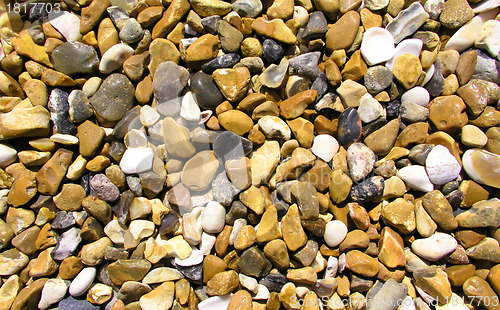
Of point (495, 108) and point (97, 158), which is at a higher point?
point (495, 108)

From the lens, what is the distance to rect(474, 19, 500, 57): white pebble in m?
0.88

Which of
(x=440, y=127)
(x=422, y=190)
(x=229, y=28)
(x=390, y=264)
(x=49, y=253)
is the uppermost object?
(x=229, y=28)

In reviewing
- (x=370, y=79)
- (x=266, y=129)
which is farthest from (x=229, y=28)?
(x=370, y=79)

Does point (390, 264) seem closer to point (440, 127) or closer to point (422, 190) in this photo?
point (422, 190)

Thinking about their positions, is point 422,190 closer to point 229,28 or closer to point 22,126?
point 229,28

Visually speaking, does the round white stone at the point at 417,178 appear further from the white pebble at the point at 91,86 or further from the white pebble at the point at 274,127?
the white pebble at the point at 91,86

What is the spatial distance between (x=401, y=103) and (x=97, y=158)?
887mm

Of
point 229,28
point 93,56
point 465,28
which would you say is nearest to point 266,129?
point 229,28

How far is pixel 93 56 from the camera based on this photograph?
0.89 m

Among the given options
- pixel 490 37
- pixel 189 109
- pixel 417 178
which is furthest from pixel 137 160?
pixel 490 37

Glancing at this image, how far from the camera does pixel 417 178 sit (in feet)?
2.75

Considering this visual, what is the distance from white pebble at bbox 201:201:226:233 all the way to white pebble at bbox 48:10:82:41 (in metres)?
0.65

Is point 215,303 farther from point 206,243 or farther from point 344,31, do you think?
point 344,31

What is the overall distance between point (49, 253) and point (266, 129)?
0.70 meters
